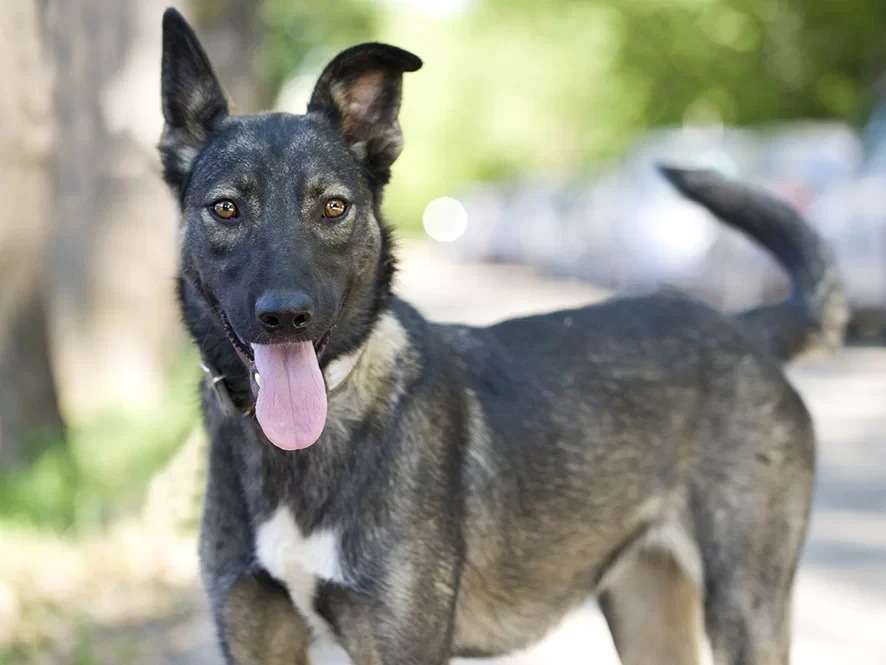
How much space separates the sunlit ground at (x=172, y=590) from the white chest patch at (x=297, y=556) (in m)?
1.04

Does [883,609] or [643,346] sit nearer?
[643,346]

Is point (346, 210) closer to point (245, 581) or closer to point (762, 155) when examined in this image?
point (245, 581)

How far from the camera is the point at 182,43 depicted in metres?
4.16

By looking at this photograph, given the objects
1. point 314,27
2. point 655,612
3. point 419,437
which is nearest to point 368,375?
point 419,437

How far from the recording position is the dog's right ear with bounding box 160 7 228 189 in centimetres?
419

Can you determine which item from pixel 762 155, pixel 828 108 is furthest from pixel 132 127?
pixel 828 108

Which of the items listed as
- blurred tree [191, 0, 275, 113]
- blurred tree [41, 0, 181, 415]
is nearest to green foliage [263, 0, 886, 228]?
blurred tree [191, 0, 275, 113]

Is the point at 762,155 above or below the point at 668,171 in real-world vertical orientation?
below

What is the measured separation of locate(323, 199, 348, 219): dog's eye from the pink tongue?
38 centimetres

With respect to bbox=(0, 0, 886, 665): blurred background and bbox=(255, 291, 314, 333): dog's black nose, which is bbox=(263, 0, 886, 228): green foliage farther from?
bbox=(255, 291, 314, 333): dog's black nose

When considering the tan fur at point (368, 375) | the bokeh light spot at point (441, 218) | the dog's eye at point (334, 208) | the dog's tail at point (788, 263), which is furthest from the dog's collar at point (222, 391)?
the bokeh light spot at point (441, 218)

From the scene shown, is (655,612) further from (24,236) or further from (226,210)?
(24,236)

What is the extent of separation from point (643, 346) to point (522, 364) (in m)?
0.48

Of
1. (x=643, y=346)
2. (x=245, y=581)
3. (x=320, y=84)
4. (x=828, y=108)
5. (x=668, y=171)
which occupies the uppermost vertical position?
(x=320, y=84)
